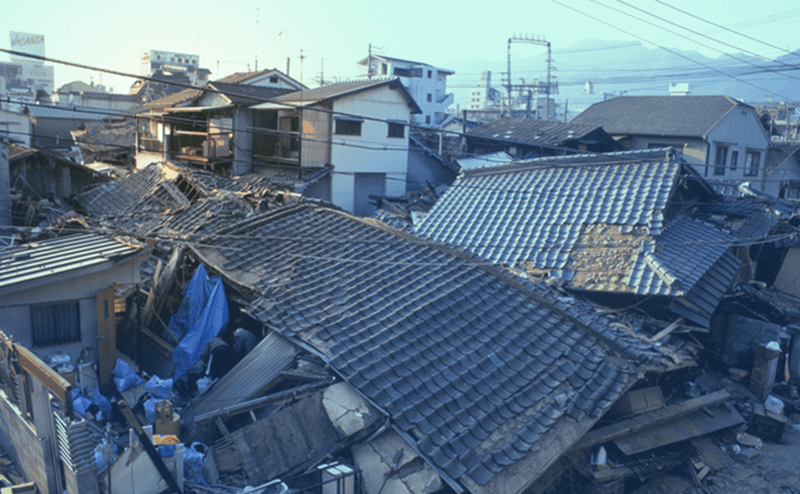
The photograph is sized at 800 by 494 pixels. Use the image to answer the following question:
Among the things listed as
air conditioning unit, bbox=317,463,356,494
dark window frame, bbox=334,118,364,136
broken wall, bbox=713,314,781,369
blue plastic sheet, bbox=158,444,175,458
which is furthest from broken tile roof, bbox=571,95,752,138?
blue plastic sheet, bbox=158,444,175,458

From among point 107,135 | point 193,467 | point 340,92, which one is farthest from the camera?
point 107,135

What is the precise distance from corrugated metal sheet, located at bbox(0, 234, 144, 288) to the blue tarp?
→ 1519 mm

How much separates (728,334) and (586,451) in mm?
7747

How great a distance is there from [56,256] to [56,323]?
1.47 m

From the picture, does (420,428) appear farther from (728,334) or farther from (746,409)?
(728,334)

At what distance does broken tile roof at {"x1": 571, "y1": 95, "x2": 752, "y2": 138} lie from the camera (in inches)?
1420

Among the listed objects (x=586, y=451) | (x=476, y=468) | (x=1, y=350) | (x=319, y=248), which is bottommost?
(x=586, y=451)

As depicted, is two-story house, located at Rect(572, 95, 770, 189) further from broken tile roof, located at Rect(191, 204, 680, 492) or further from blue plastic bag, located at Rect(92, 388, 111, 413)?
blue plastic bag, located at Rect(92, 388, 111, 413)

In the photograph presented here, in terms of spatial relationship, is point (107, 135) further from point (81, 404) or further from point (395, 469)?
point (395, 469)

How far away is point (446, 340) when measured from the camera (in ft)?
29.4

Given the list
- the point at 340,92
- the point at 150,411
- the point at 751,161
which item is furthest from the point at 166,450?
the point at 751,161

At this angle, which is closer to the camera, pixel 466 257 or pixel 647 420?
pixel 647 420

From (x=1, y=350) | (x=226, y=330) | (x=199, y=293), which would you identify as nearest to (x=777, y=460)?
(x=226, y=330)

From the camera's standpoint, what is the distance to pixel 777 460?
416 inches
